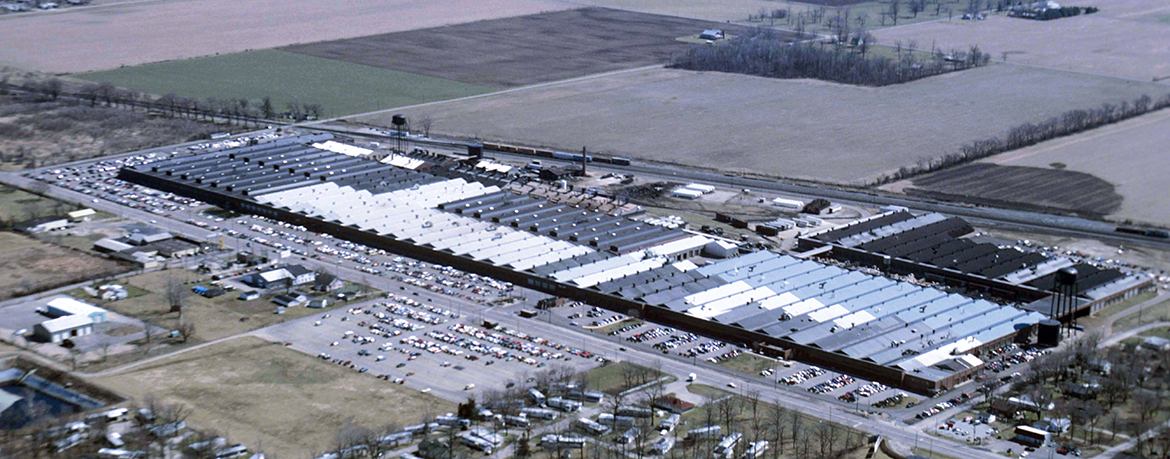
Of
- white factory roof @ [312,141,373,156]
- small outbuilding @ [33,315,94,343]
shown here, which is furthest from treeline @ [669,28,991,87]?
small outbuilding @ [33,315,94,343]

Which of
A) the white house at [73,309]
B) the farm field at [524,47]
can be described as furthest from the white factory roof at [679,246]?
the farm field at [524,47]

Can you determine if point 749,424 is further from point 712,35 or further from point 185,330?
point 712,35

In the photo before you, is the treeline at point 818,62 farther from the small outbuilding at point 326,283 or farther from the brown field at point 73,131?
the small outbuilding at point 326,283

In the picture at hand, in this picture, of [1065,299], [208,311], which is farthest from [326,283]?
[1065,299]

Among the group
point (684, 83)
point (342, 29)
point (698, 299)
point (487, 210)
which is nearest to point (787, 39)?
point (684, 83)

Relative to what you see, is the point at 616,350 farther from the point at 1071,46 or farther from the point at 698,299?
the point at 1071,46

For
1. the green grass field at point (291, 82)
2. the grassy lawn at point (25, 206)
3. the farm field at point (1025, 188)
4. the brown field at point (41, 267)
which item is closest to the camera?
the brown field at point (41, 267)
